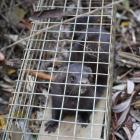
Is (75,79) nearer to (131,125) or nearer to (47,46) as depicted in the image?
(131,125)

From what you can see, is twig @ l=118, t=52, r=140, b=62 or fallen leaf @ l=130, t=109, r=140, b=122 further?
twig @ l=118, t=52, r=140, b=62

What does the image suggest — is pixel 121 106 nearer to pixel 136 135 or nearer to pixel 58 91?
pixel 136 135

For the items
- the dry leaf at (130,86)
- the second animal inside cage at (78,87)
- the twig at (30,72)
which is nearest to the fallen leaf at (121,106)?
the dry leaf at (130,86)

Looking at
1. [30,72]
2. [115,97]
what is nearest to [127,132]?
[115,97]

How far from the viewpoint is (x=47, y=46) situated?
3812mm

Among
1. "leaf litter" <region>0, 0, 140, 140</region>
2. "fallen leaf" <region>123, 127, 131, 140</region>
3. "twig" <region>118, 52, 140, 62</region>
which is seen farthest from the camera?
"twig" <region>118, 52, 140, 62</region>

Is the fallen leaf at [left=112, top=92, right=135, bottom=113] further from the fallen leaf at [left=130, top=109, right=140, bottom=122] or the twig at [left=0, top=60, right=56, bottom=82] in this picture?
the twig at [left=0, top=60, right=56, bottom=82]

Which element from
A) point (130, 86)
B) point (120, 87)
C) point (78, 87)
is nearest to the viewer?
point (78, 87)

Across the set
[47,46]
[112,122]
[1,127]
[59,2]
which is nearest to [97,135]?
[112,122]

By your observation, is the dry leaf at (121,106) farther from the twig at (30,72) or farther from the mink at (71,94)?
the twig at (30,72)

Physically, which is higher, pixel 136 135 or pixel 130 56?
pixel 130 56

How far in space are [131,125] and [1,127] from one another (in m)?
1.62

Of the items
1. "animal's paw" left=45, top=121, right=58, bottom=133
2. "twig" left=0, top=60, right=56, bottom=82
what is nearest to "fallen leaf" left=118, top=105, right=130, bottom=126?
"animal's paw" left=45, top=121, right=58, bottom=133

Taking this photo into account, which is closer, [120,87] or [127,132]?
[127,132]
